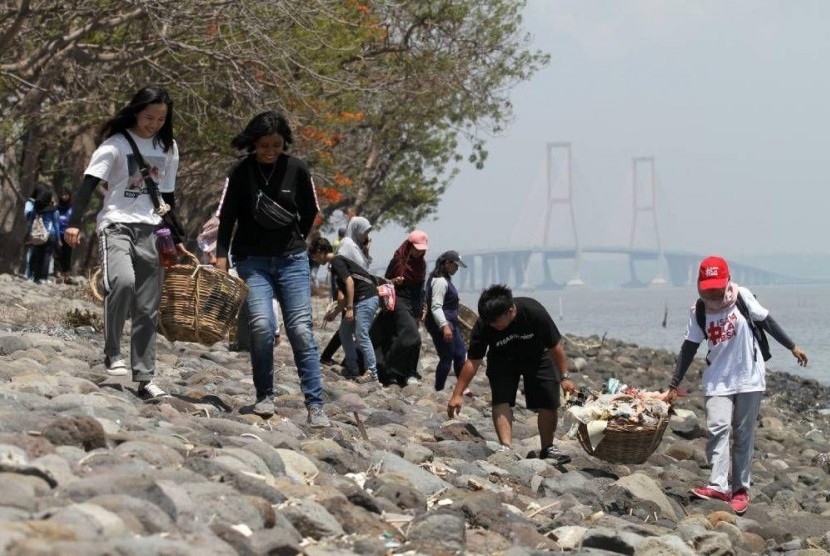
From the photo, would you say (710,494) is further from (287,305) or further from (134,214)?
(134,214)

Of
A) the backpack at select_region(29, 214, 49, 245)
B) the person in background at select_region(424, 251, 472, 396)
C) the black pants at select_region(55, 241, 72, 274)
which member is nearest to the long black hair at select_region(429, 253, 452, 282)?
the person in background at select_region(424, 251, 472, 396)

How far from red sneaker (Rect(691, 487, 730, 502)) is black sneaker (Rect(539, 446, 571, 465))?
2.88ft

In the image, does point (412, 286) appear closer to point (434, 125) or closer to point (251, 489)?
point (251, 489)

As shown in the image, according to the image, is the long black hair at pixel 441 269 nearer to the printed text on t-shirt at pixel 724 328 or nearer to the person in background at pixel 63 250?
the printed text on t-shirt at pixel 724 328

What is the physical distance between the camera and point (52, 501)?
16.1ft

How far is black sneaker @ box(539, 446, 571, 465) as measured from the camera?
931 cm

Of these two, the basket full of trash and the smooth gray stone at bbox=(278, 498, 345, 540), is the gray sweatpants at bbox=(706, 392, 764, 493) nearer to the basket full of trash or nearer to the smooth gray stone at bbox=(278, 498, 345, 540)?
the basket full of trash

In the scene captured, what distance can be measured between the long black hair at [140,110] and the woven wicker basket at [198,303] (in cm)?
170

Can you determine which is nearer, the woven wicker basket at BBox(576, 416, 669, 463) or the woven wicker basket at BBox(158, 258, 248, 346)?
the woven wicker basket at BBox(576, 416, 669, 463)

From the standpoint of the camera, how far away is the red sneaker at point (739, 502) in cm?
868

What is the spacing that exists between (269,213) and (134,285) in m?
0.86

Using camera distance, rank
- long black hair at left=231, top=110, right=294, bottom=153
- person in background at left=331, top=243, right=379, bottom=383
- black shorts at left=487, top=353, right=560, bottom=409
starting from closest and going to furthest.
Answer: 1. long black hair at left=231, top=110, right=294, bottom=153
2. black shorts at left=487, top=353, right=560, bottom=409
3. person in background at left=331, top=243, right=379, bottom=383

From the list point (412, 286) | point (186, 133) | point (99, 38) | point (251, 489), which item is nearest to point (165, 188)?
point (251, 489)

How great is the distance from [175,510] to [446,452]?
13.5 ft
